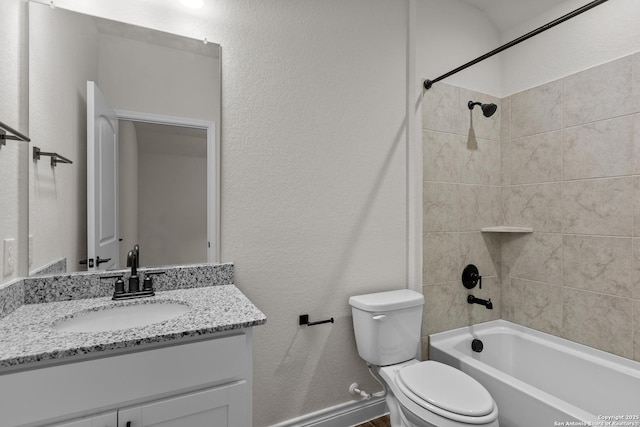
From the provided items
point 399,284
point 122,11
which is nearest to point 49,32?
point 122,11

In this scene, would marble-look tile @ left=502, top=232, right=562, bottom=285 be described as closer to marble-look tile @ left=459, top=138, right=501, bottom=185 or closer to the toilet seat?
marble-look tile @ left=459, top=138, right=501, bottom=185

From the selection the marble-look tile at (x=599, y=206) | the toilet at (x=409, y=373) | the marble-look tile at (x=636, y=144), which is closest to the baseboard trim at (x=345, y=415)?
the toilet at (x=409, y=373)

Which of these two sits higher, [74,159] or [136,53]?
[136,53]

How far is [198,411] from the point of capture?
0.98m

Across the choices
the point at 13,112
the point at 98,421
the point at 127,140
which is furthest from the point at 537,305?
the point at 13,112

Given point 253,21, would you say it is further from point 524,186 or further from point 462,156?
point 524,186

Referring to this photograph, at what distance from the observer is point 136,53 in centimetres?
141

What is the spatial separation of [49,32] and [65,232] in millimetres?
781

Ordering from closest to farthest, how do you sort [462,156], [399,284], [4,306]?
[4,306]
[399,284]
[462,156]

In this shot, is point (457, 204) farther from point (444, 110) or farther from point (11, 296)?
point (11, 296)

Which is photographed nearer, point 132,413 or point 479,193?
point 132,413

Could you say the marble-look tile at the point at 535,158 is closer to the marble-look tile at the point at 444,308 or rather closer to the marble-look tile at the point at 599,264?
the marble-look tile at the point at 599,264

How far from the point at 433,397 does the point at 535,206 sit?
4.96ft

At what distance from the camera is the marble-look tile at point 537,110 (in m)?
2.10
